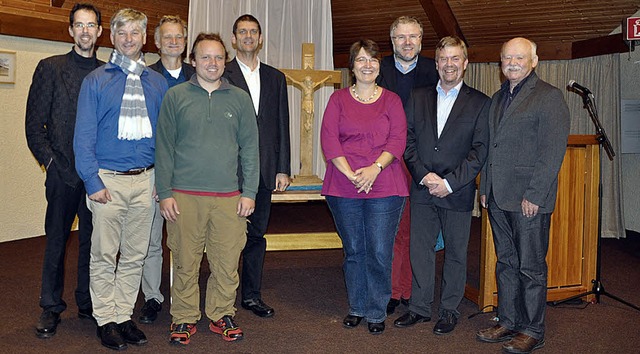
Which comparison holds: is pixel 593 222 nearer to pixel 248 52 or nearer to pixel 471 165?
pixel 471 165

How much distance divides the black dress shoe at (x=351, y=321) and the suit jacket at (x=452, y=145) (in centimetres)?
71

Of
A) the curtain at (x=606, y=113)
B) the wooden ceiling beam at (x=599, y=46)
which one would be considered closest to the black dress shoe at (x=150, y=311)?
the curtain at (x=606, y=113)

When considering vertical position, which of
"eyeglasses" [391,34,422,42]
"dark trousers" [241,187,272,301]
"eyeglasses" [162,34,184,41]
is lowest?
"dark trousers" [241,187,272,301]

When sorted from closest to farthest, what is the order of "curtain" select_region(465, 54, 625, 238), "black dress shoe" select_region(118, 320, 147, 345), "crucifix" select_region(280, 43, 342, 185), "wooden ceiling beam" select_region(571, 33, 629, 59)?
"black dress shoe" select_region(118, 320, 147, 345)
"crucifix" select_region(280, 43, 342, 185)
"wooden ceiling beam" select_region(571, 33, 629, 59)
"curtain" select_region(465, 54, 625, 238)

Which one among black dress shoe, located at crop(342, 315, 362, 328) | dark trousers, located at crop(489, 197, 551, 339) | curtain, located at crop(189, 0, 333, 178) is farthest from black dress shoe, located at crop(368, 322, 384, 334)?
curtain, located at crop(189, 0, 333, 178)

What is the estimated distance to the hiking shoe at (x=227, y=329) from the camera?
10.4ft

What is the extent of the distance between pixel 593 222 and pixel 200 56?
8.39ft

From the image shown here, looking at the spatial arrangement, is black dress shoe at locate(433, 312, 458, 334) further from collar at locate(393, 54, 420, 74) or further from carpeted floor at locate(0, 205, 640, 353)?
collar at locate(393, 54, 420, 74)

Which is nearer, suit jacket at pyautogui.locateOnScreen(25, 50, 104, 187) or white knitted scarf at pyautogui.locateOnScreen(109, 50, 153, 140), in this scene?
white knitted scarf at pyautogui.locateOnScreen(109, 50, 153, 140)

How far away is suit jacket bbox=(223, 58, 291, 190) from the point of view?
11.4 feet

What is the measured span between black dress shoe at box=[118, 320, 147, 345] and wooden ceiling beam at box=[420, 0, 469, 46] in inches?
188

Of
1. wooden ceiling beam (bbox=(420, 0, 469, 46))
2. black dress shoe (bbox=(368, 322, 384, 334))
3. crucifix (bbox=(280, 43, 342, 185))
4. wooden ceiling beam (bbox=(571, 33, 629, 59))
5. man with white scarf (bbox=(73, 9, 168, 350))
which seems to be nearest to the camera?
man with white scarf (bbox=(73, 9, 168, 350))

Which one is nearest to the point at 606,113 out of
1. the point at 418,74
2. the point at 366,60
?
the point at 418,74

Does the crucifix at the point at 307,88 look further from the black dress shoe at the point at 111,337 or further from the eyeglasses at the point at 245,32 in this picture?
the black dress shoe at the point at 111,337
